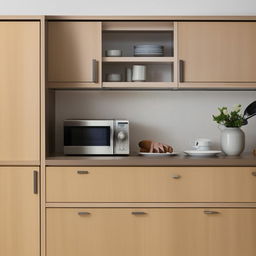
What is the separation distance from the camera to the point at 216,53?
3.53 meters

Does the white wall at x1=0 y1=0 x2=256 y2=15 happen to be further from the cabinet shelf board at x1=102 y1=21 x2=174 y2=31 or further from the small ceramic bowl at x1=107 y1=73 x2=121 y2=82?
the small ceramic bowl at x1=107 y1=73 x2=121 y2=82

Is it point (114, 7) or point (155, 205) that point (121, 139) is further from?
point (114, 7)

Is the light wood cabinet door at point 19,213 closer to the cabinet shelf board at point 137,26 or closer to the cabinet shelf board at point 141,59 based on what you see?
the cabinet shelf board at point 141,59

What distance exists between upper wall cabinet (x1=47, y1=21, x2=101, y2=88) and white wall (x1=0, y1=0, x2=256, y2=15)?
1.30ft

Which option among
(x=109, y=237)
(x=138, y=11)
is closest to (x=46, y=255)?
(x=109, y=237)

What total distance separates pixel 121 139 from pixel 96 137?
17 centimetres

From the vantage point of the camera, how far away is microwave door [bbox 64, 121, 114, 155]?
3.57 m

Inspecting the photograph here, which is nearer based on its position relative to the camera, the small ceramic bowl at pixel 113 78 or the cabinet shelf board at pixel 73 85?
the cabinet shelf board at pixel 73 85

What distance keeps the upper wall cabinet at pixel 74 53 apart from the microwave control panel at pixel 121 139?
0.30 m

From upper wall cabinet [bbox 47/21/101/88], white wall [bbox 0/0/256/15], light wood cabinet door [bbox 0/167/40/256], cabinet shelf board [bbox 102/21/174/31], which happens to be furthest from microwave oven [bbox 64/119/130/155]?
white wall [bbox 0/0/256/15]

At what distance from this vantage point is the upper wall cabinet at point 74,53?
3.50m

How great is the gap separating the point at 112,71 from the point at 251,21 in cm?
103

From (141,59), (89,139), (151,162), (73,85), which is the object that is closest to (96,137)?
(89,139)

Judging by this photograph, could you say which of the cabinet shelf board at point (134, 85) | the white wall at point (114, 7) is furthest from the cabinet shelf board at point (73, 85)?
the white wall at point (114, 7)
